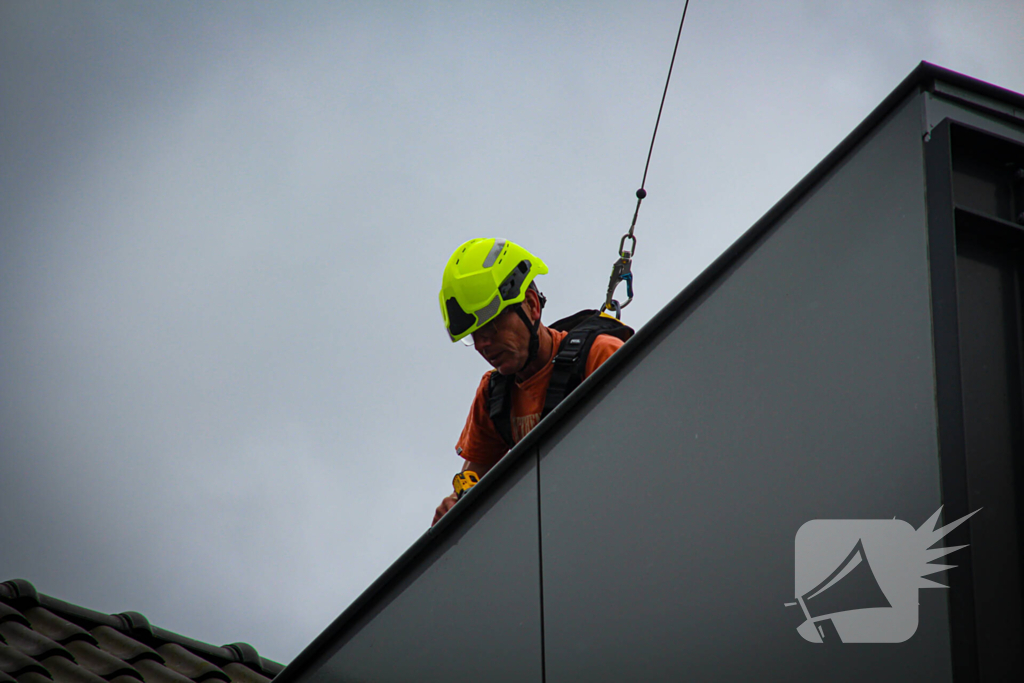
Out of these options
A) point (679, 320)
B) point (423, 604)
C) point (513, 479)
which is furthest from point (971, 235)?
point (423, 604)

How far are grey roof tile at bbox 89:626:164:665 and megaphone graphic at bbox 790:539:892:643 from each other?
3.84m

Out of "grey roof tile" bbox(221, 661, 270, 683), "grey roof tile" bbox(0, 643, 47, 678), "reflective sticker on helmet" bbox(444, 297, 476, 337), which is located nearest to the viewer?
"grey roof tile" bbox(0, 643, 47, 678)

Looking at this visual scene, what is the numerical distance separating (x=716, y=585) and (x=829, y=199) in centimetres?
89

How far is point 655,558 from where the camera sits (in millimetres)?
2086

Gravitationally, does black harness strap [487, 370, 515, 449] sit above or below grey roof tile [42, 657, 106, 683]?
above

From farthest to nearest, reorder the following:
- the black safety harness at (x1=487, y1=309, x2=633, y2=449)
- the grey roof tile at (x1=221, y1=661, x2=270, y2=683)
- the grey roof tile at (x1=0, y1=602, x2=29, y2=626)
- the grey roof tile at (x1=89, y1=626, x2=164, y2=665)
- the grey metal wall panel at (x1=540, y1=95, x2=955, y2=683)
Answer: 1. the grey roof tile at (x1=221, y1=661, x2=270, y2=683)
2. the grey roof tile at (x1=89, y1=626, x2=164, y2=665)
3. the grey roof tile at (x1=0, y1=602, x2=29, y2=626)
4. the black safety harness at (x1=487, y1=309, x2=633, y2=449)
5. the grey metal wall panel at (x1=540, y1=95, x2=955, y2=683)

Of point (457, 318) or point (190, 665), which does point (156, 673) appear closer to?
point (190, 665)

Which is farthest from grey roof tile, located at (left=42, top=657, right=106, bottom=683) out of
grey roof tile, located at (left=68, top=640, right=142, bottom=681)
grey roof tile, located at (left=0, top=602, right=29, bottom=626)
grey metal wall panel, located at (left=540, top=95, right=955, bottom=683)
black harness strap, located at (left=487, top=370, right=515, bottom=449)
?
grey metal wall panel, located at (left=540, top=95, right=955, bottom=683)

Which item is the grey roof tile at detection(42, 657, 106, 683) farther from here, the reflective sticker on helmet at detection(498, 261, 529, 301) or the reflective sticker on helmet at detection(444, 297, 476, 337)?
the reflective sticker on helmet at detection(498, 261, 529, 301)

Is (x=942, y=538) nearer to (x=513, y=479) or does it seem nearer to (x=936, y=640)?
(x=936, y=640)

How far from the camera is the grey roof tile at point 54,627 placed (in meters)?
4.62

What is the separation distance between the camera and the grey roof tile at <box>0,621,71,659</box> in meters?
4.25

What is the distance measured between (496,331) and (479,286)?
0.68ft

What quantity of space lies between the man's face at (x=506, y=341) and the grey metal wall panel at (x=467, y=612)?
1.72 metres
